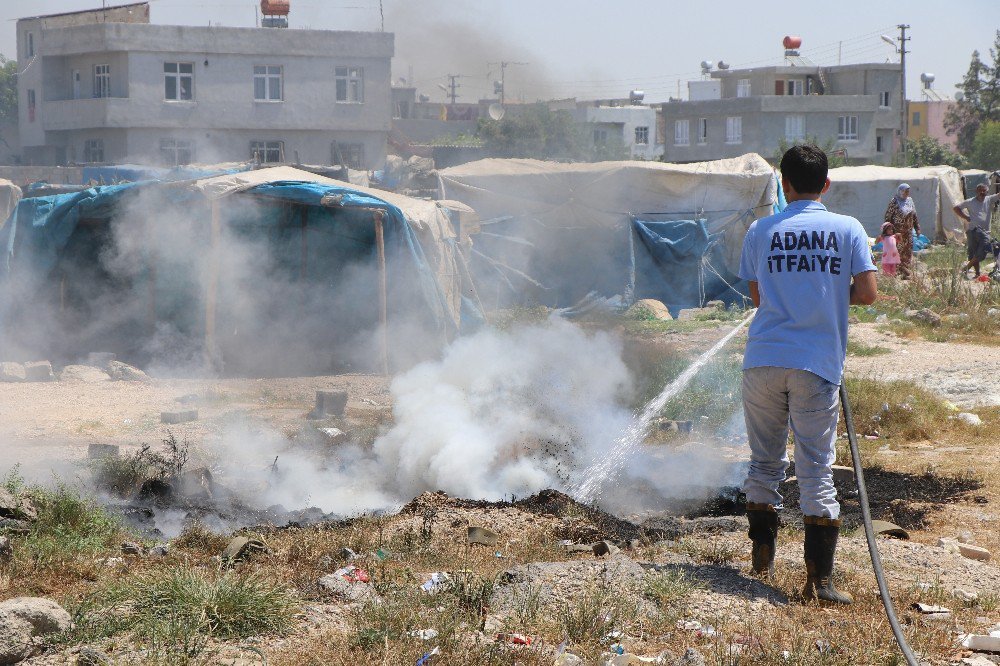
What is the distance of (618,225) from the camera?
1703cm

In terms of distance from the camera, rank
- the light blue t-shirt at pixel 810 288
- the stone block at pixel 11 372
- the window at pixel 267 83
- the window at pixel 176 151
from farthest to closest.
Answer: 1. the window at pixel 267 83
2. the window at pixel 176 151
3. the stone block at pixel 11 372
4. the light blue t-shirt at pixel 810 288

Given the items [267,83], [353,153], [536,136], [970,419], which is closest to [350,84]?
[353,153]

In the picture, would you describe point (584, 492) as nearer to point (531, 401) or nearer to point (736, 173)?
point (531, 401)

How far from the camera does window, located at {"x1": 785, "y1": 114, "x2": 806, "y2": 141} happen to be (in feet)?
163

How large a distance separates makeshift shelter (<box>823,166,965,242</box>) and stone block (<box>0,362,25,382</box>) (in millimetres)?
21208

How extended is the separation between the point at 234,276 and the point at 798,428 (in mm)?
8836

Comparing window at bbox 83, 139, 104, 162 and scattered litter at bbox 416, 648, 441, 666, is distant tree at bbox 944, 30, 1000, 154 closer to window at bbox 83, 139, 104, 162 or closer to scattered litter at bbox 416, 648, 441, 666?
window at bbox 83, 139, 104, 162

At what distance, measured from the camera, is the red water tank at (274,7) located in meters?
36.6

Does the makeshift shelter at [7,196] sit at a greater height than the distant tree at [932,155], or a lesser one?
lesser

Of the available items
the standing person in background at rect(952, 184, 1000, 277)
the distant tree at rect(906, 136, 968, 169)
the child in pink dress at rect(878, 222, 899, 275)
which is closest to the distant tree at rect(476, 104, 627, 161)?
the distant tree at rect(906, 136, 968, 169)

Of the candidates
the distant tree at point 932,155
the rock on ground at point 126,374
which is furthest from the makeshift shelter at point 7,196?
the distant tree at point 932,155

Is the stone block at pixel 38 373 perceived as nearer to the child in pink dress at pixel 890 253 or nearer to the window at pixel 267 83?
the child in pink dress at pixel 890 253

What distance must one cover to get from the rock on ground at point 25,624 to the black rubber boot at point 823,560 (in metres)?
2.69

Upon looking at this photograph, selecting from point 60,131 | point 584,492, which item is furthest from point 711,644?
point 60,131
